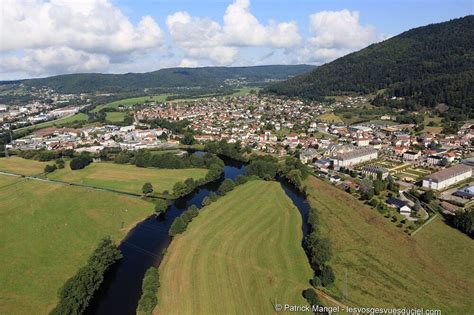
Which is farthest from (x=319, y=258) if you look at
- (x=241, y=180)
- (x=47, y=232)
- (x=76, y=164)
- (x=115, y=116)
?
(x=115, y=116)

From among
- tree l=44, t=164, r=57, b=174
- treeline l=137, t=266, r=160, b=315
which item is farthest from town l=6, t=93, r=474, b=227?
treeline l=137, t=266, r=160, b=315

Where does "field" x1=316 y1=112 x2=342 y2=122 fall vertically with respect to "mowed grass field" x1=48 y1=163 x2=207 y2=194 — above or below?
below

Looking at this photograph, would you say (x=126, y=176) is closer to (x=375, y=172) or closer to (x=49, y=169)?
(x=49, y=169)

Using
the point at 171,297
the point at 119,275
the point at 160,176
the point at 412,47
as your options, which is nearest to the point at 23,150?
the point at 160,176

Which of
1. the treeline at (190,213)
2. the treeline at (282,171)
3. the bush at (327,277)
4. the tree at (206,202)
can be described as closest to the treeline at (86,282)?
the treeline at (190,213)

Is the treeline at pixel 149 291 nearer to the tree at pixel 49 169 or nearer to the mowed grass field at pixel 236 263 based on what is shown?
the mowed grass field at pixel 236 263

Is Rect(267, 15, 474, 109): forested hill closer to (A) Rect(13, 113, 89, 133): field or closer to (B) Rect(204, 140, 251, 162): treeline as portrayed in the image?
(B) Rect(204, 140, 251, 162): treeline

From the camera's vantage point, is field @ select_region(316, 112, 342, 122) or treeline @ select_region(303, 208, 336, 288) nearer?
treeline @ select_region(303, 208, 336, 288)
